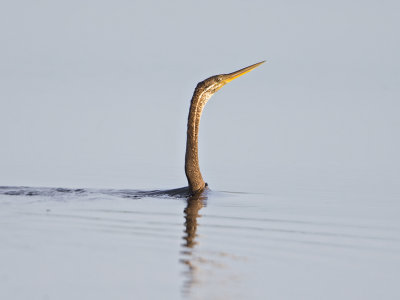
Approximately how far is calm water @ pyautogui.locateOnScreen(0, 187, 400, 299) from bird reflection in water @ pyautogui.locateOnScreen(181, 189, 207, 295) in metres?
0.02

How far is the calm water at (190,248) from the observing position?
10727 millimetres

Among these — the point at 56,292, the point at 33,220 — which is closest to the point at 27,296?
the point at 56,292

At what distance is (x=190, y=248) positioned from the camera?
12.8 m

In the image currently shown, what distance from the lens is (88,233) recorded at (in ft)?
44.9

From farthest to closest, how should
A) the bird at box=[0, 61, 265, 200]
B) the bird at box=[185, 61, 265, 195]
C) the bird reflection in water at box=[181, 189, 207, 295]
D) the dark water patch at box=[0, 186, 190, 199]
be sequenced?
1. the bird at box=[185, 61, 265, 195]
2. the bird at box=[0, 61, 265, 200]
3. the dark water patch at box=[0, 186, 190, 199]
4. the bird reflection in water at box=[181, 189, 207, 295]

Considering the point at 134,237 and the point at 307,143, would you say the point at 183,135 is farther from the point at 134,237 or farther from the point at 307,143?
the point at 134,237

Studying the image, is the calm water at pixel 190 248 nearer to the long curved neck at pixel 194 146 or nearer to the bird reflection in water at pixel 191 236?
the bird reflection in water at pixel 191 236

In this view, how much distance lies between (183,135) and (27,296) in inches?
1590

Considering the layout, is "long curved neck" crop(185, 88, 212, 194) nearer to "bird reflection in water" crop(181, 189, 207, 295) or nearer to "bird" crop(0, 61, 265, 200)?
"bird" crop(0, 61, 265, 200)

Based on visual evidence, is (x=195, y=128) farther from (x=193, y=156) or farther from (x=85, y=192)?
(x=85, y=192)

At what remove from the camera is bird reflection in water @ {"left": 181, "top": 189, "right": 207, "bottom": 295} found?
432 inches

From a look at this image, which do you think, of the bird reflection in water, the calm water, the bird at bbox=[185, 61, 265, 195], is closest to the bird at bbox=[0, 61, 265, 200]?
the bird at bbox=[185, 61, 265, 195]

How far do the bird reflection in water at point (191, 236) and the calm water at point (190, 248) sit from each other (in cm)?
2

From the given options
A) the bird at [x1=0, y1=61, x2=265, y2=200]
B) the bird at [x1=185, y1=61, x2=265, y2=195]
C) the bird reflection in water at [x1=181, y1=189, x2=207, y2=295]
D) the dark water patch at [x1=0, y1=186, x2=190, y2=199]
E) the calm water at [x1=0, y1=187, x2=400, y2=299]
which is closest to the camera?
the calm water at [x1=0, y1=187, x2=400, y2=299]
